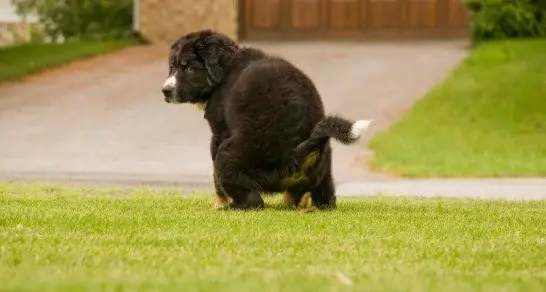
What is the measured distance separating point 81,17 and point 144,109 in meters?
15.0

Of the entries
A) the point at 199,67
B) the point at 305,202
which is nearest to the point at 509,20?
the point at 305,202

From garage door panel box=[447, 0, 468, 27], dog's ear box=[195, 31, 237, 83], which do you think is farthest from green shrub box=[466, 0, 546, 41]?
dog's ear box=[195, 31, 237, 83]

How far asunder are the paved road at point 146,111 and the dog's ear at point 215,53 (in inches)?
174

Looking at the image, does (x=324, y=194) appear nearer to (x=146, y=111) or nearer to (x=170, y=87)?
(x=170, y=87)

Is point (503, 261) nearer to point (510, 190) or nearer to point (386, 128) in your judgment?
point (510, 190)

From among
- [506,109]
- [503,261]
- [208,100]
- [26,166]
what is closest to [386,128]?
[506,109]

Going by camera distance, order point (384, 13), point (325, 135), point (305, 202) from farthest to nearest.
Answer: point (384, 13) < point (305, 202) < point (325, 135)

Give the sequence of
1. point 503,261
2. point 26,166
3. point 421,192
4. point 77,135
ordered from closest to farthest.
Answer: point 503,261, point 421,192, point 26,166, point 77,135

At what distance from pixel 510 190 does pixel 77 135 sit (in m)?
8.08

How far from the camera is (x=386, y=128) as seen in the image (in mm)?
20719

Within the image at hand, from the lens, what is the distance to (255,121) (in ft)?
30.3

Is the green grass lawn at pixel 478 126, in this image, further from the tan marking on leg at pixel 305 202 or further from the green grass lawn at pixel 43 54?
the green grass lawn at pixel 43 54

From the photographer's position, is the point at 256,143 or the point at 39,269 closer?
the point at 39,269

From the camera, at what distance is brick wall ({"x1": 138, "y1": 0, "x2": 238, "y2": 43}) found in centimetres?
3209
